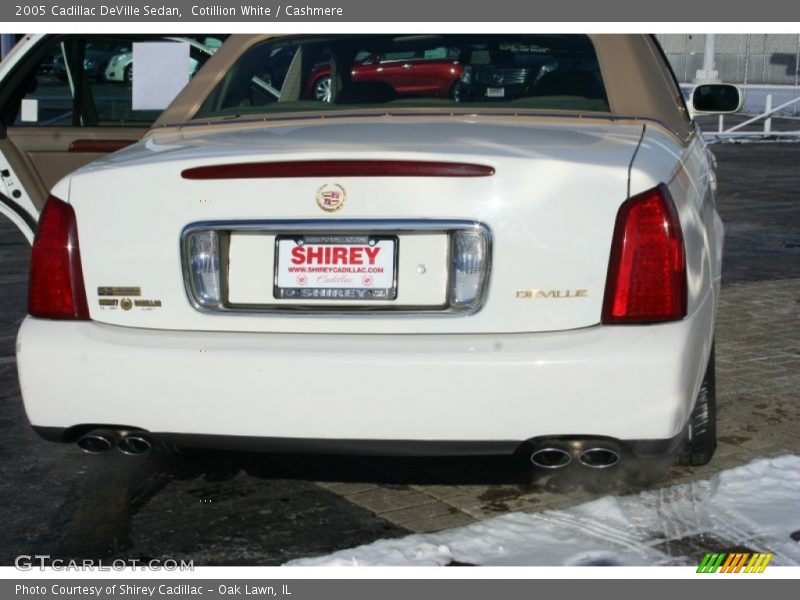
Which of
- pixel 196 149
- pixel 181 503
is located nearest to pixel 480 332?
pixel 196 149

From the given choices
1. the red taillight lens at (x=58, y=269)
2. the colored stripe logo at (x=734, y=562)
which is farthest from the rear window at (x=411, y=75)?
the colored stripe logo at (x=734, y=562)

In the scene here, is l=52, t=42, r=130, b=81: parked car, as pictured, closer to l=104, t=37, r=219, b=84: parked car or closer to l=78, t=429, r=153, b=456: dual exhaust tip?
l=104, t=37, r=219, b=84: parked car

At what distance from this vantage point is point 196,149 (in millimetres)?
4301

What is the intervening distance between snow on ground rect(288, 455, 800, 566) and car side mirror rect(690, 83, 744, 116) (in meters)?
2.30

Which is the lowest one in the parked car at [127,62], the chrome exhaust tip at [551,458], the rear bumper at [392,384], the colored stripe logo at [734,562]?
the colored stripe logo at [734,562]

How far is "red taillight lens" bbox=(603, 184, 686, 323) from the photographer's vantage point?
155 inches

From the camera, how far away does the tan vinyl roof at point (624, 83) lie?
4848 millimetres

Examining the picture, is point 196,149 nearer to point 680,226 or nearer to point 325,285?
point 325,285

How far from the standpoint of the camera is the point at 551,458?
4059mm

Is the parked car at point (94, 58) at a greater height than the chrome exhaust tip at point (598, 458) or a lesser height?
greater

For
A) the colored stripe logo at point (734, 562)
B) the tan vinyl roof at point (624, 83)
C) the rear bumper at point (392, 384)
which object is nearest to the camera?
the rear bumper at point (392, 384)

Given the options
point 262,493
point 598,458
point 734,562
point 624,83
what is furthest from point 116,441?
point 624,83

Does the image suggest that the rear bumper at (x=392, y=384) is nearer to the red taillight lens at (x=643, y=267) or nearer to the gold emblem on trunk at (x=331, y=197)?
the red taillight lens at (x=643, y=267)

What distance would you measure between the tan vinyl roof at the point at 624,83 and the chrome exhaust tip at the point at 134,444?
137cm
